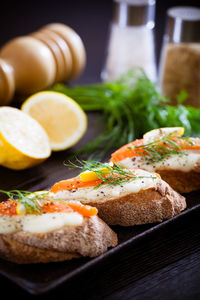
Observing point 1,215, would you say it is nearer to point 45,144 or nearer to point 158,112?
point 45,144

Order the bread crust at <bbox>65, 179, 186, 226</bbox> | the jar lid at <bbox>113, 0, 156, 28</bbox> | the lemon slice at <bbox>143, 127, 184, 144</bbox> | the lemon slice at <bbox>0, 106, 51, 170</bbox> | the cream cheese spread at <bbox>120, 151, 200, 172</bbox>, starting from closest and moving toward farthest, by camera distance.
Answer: the bread crust at <bbox>65, 179, 186, 226</bbox> → the cream cheese spread at <bbox>120, 151, 200, 172</bbox> → the lemon slice at <bbox>143, 127, 184, 144</bbox> → the lemon slice at <bbox>0, 106, 51, 170</bbox> → the jar lid at <bbox>113, 0, 156, 28</bbox>

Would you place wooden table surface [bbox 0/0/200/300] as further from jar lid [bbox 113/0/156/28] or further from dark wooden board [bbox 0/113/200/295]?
jar lid [bbox 113/0/156/28]

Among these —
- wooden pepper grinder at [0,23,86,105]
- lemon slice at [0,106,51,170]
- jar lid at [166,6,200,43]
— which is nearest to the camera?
lemon slice at [0,106,51,170]

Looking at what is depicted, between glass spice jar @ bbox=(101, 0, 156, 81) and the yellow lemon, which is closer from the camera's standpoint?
the yellow lemon

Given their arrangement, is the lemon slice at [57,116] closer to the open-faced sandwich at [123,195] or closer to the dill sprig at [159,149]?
the dill sprig at [159,149]

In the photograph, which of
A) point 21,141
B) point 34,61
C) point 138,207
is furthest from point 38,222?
point 34,61

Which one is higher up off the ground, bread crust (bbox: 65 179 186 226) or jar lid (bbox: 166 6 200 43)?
jar lid (bbox: 166 6 200 43)

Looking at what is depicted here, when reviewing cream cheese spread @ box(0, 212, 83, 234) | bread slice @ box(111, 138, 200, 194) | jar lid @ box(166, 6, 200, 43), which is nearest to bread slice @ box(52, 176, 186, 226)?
cream cheese spread @ box(0, 212, 83, 234)

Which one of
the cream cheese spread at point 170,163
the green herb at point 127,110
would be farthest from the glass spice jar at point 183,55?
the cream cheese spread at point 170,163
